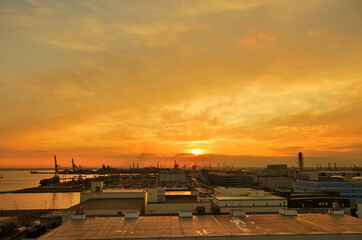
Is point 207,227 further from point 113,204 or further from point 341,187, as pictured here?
point 341,187

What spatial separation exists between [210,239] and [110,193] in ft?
66.3

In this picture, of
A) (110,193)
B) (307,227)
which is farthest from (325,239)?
(110,193)

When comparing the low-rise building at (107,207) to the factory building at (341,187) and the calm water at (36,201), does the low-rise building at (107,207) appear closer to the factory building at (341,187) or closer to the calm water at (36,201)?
the calm water at (36,201)

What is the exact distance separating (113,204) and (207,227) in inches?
583

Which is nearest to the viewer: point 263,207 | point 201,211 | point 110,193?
point 201,211

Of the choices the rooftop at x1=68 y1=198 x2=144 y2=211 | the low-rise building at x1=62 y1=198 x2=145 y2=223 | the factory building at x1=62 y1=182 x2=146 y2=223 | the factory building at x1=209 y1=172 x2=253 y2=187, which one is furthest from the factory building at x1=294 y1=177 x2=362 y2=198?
the factory building at x1=209 y1=172 x2=253 y2=187

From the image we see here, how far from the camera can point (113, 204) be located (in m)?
25.7

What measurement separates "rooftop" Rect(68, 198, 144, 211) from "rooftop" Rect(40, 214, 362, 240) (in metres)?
7.82

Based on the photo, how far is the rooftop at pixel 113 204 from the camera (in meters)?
23.6

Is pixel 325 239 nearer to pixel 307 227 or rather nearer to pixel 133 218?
pixel 307 227

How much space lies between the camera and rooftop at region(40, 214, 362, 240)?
12.4m

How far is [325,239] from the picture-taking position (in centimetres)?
1216

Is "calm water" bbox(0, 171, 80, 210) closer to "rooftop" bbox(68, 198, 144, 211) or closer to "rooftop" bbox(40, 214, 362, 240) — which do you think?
"rooftop" bbox(68, 198, 144, 211)

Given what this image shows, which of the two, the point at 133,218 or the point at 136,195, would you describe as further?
the point at 136,195
